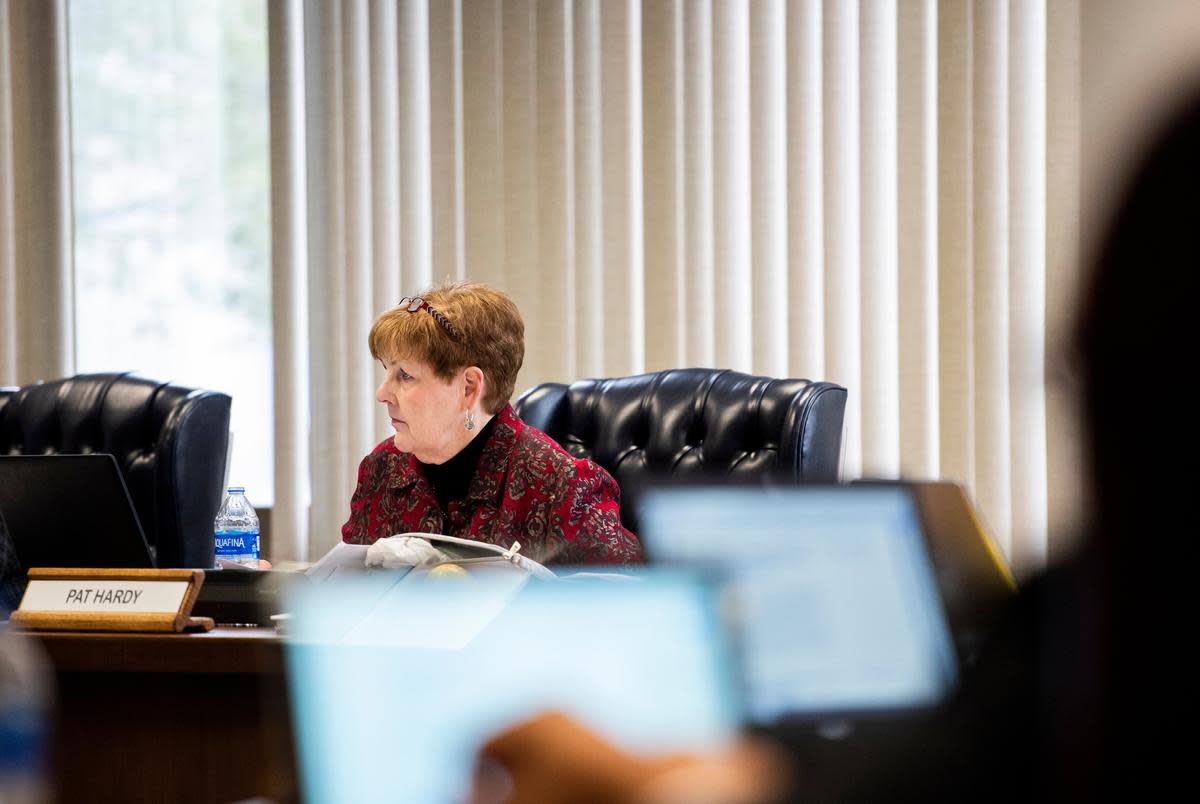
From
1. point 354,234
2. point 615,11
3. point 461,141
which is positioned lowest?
point 354,234

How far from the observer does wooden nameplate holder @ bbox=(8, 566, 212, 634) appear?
1.67 meters

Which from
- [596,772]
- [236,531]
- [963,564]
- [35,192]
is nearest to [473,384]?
[236,531]

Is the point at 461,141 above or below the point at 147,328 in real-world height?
above

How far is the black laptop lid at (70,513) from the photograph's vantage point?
1945 millimetres

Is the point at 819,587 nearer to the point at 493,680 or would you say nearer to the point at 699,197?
the point at 493,680

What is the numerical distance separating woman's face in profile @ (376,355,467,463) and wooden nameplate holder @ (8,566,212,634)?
0.71m

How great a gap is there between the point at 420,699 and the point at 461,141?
329cm

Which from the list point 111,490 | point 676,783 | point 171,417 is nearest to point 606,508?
point 111,490

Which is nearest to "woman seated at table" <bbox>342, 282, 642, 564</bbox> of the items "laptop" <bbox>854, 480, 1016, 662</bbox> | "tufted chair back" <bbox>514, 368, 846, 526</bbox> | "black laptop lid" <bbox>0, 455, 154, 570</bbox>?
"tufted chair back" <bbox>514, 368, 846, 526</bbox>

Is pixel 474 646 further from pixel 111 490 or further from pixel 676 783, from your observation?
pixel 111 490

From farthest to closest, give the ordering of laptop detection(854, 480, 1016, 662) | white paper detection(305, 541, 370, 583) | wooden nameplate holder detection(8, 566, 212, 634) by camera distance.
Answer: wooden nameplate holder detection(8, 566, 212, 634) → white paper detection(305, 541, 370, 583) → laptop detection(854, 480, 1016, 662)

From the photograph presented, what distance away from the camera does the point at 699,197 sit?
11.6 feet

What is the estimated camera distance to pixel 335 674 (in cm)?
65

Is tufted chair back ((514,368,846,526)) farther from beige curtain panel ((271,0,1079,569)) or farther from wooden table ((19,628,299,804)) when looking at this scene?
wooden table ((19,628,299,804))
